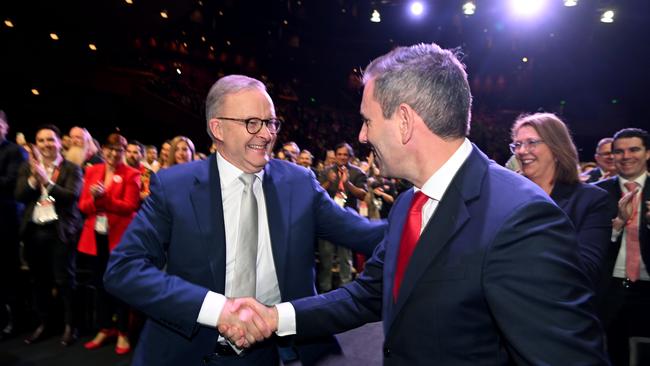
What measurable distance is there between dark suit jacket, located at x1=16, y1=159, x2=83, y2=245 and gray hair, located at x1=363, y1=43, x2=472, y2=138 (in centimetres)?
399

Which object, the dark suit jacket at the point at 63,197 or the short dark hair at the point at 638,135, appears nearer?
the short dark hair at the point at 638,135

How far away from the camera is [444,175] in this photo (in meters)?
1.34

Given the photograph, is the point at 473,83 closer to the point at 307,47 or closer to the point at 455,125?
the point at 307,47

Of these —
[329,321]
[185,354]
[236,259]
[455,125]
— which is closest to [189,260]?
[236,259]

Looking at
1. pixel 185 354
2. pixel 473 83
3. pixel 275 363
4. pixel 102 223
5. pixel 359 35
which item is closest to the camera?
pixel 185 354

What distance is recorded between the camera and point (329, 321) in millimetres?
1752

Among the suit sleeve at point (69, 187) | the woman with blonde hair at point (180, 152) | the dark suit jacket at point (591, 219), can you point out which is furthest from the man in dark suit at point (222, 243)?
the woman with blonde hair at point (180, 152)

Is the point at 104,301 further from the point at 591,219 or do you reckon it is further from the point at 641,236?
the point at 641,236

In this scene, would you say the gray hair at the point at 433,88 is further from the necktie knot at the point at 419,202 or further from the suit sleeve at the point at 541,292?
the suit sleeve at the point at 541,292

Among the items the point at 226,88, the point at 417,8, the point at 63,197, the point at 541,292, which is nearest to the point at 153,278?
the point at 226,88

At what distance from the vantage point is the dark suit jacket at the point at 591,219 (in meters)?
2.51

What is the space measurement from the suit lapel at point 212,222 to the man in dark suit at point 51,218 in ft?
10.1

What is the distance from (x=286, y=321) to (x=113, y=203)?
122 inches

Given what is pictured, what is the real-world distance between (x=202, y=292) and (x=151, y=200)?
0.46 meters
